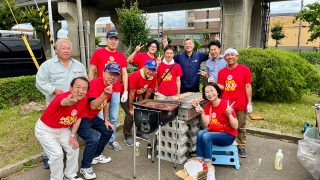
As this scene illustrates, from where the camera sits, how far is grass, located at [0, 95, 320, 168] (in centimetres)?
440

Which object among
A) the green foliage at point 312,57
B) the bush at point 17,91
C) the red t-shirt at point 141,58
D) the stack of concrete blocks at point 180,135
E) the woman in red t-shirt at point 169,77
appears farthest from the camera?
the green foliage at point 312,57

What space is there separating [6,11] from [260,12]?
17.8m

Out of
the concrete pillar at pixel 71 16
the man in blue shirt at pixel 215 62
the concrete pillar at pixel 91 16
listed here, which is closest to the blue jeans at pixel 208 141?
the man in blue shirt at pixel 215 62

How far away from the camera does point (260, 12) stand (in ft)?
59.3

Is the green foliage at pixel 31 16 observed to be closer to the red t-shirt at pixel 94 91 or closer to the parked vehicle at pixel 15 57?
the parked vehicle at pixel 15 57

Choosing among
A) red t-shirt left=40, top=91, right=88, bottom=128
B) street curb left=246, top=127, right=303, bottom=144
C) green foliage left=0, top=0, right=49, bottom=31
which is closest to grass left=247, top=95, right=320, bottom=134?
street curb left=246, top=127, right=303, bottom=144

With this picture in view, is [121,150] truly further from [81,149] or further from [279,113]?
[279,113]

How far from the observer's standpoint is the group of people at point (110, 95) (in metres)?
3.27

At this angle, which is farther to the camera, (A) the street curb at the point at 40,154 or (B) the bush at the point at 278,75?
(B) the bush at the point at 278,75

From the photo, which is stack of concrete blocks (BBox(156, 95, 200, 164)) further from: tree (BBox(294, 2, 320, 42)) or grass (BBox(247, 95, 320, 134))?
tree (BBox(294, 2, 320, 42))

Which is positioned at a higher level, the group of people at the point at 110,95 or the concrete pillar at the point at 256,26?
the concrete pillar at the point at 256,26

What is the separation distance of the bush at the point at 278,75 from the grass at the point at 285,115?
316mm

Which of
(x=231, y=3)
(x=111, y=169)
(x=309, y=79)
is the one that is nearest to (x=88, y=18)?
(x=231, y=3)

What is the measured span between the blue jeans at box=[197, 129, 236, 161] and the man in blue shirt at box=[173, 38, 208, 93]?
1457 millimetres
